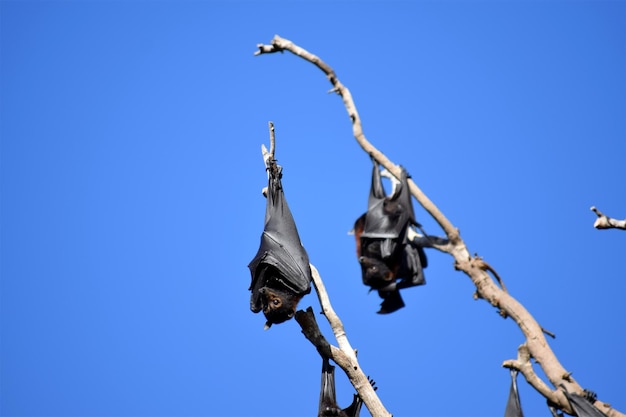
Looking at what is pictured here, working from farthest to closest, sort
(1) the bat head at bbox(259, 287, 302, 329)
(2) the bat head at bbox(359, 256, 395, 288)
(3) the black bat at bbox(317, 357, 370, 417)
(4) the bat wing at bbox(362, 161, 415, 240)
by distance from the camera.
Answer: (2) the bat head at bbox(359, 256, 395, 288) → (4) the bat wing at bbox(362, 161, 415, 240) → (3) the black bat at bbox(317, 357, 370, 417) → (1) the bat head at bbox(259, 287, 302, 329)

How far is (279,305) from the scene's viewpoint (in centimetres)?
1024

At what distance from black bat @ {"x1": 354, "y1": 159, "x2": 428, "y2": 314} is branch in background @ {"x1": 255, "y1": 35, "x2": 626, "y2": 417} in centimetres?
237

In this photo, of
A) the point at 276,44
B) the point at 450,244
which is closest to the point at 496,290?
the point at 450,244

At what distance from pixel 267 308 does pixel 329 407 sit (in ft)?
5.17

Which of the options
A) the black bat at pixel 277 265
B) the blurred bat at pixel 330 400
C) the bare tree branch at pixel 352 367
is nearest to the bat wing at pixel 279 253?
the black bat at pixel 277 265

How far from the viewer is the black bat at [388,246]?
1548 cm

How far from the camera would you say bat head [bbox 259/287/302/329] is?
1026 centimetres

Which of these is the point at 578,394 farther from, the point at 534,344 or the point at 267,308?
the point at 267,308

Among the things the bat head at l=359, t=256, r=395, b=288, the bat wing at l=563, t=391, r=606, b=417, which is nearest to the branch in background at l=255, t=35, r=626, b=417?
the bat wing at l=563, t=391, r=606, b=417

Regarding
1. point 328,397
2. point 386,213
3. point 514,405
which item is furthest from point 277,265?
point 386,213

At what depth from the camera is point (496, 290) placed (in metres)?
11.7

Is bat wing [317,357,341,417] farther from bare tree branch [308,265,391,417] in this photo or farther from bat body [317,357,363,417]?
bare tree branch [308,265,391,417]

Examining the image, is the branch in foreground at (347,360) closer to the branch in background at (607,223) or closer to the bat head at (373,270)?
the branch in background at (607,223)

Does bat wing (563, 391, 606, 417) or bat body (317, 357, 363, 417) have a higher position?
bat body (317, 357, 363, 417)
